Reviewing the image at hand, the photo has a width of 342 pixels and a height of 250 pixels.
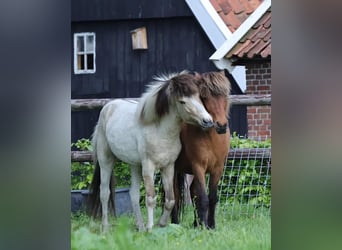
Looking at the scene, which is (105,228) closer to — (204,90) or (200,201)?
(200,201)

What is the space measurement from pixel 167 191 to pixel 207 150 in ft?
1.12

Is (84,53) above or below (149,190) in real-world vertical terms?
above

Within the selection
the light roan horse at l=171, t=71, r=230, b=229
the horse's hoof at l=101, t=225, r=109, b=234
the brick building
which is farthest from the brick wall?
the horse's hoof at l=101, t=225, r=109, b=234

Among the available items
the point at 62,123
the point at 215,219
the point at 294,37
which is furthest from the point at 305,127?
the point at 215,219

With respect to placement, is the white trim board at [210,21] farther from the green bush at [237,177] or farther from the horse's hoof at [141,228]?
the horse's hoof at [141,228]

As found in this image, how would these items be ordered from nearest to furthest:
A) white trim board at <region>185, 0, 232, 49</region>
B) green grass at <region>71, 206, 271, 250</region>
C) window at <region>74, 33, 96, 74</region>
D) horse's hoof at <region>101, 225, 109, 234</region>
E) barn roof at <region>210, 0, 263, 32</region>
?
green grass at <region>71, 206, 271, 250</region> → horse's hoof at <region>101, 225, 109, 234</region> → window at <region>74, 33, 96, 74</region> → barn roof at <region>210, 0, 263, 32</region> → white trim board at <region>185, 0, 232, 49</region>

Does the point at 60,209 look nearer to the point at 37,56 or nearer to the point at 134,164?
the point at 37,56

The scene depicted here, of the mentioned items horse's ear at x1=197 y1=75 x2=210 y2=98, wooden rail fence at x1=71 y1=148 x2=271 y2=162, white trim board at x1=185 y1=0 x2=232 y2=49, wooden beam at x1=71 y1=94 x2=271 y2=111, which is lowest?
wooden rail fence at x1=71 y1=148 x2=271 y2=162

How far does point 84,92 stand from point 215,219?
1.29m

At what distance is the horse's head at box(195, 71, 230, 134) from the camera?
395 cm

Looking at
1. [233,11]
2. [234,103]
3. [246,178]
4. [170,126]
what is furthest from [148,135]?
[233,11]

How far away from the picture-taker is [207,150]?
4188 millimetres

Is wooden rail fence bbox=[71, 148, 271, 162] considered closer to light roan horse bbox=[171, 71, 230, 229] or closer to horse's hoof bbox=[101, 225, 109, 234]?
light roan horse bbox=[171, 71, 230, 229]

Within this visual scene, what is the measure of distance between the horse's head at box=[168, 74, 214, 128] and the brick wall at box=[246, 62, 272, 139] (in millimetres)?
739
